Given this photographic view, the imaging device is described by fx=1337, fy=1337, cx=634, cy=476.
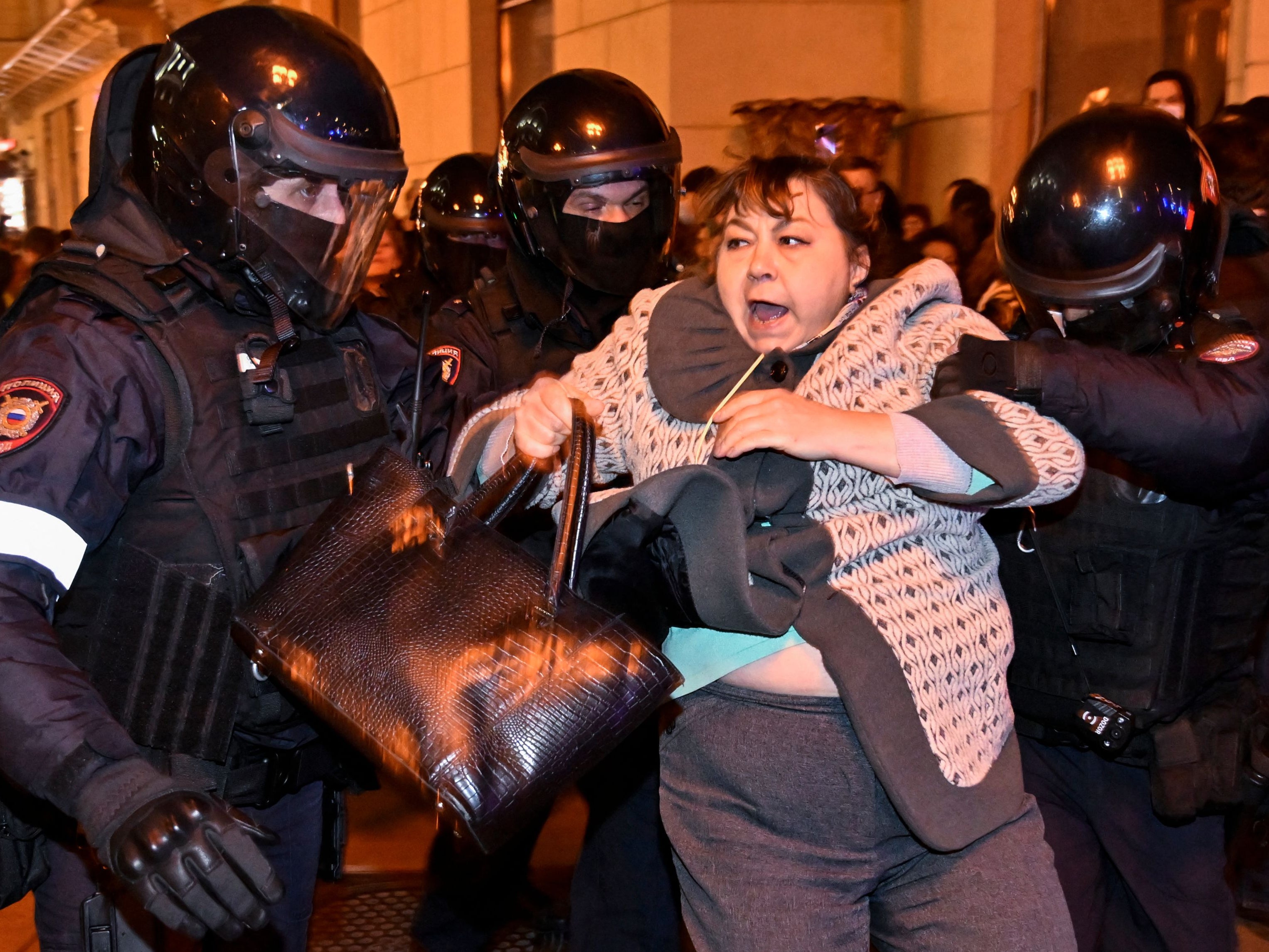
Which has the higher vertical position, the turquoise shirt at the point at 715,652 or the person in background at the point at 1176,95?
the person in background at the point at 1176,95

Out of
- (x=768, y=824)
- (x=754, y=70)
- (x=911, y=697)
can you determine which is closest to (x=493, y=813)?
(x=768, y=824)

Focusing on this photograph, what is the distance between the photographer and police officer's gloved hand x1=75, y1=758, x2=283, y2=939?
1.53 m

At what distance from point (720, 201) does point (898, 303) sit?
331 mm

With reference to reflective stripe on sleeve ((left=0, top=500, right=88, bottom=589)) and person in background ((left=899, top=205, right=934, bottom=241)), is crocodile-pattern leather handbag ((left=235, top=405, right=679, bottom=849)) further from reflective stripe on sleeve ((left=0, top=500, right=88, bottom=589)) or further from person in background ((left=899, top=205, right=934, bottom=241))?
person in background ((left=899, top=205, right=934, bottom=241))

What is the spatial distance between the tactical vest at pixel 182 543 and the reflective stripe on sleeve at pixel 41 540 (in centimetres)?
17

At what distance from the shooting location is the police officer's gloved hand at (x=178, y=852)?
1.53 meters

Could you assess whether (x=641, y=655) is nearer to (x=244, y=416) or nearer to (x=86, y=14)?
(x=244, y=416)

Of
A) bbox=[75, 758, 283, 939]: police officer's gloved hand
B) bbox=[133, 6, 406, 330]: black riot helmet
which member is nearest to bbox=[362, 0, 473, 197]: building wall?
bbox=[133, 6, 406, 330]: black riot helmet

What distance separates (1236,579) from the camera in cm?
240

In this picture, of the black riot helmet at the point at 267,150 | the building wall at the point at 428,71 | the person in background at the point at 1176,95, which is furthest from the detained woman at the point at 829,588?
the building wall at the point at 428,71

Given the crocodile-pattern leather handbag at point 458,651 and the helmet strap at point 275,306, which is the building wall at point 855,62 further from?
the crocodile-pattern leather handbag at point 458,651

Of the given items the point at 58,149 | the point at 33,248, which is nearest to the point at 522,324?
the point at 33,248

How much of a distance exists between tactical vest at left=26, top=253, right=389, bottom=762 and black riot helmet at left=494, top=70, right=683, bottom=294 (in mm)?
1212

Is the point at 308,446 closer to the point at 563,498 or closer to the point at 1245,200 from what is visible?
the point at 563,498
